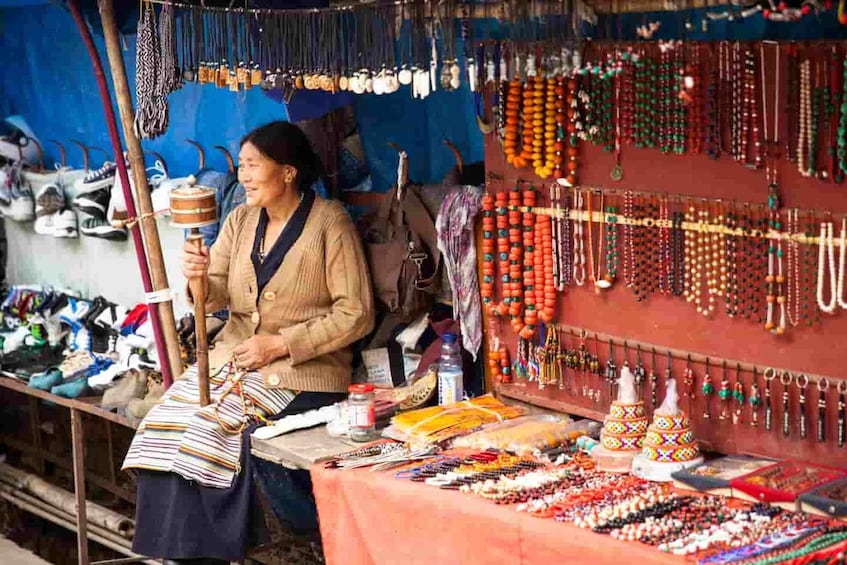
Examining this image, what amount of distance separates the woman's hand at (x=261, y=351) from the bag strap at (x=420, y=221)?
629mm

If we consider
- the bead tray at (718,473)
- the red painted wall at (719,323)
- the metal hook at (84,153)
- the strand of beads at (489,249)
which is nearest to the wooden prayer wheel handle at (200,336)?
the strand of beads at (489,249)

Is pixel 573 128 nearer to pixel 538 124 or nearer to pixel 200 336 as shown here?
pixel 538 124

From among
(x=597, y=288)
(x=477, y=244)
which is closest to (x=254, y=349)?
(x=477, y=244)

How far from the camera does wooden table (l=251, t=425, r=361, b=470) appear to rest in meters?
4.73

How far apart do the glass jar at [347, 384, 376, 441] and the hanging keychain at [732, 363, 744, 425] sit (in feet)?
4.30

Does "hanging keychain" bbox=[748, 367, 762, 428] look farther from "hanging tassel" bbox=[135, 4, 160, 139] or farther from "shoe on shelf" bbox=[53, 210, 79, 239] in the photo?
"shoe on shelf" bbox=[53, 210, 79, 239]

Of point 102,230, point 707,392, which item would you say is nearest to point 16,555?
point 102,230

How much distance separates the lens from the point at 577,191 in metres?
4.58

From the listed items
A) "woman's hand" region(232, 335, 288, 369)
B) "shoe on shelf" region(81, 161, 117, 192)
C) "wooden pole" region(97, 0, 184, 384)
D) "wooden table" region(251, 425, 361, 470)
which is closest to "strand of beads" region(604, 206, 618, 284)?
"wooden table" region(251, 425, 361, 470)

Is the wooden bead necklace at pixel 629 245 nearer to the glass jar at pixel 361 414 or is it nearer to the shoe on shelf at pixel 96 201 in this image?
the glass jar at pixel 361 414

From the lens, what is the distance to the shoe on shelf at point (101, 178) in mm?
7246

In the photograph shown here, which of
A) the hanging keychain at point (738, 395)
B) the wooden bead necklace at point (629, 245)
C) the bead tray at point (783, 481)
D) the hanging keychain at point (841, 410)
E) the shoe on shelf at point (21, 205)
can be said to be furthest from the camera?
the shoe on shelf at point (21, 205)

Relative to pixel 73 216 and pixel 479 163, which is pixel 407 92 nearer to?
pixel 479 163

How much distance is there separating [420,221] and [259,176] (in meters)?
0.66
